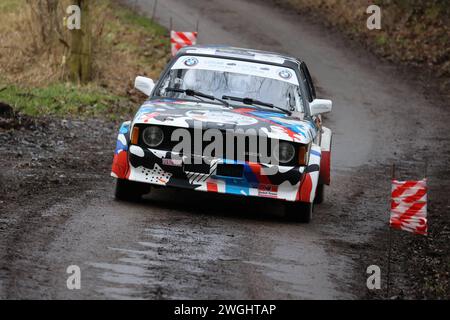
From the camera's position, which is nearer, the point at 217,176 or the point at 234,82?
the point at 217,176

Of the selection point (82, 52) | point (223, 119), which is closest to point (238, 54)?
point (223, 119)

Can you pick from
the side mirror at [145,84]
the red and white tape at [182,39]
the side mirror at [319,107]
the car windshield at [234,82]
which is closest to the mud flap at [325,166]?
the side mirror at [319,107]

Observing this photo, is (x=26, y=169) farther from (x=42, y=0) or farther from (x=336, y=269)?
(x=42, y=0)

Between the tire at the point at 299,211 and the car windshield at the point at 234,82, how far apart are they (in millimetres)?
1296

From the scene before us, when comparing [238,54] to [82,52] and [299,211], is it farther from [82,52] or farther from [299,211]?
[82,52]

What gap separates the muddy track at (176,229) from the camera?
749cm

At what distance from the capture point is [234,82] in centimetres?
1161

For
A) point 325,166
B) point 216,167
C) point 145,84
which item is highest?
point 145,84

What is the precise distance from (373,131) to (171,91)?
10.2 meters

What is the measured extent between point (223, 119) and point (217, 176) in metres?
0.61

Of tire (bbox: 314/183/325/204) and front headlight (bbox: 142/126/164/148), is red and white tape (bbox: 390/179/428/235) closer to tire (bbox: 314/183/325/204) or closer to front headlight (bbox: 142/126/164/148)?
front headlight (bbox: 142/126/164/148)

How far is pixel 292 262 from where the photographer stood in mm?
8609

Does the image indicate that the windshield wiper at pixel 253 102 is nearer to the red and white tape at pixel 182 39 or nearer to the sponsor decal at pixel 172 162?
the sponsor decal at pixel 172 162

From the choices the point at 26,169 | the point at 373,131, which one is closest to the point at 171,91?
the point at 26,169
